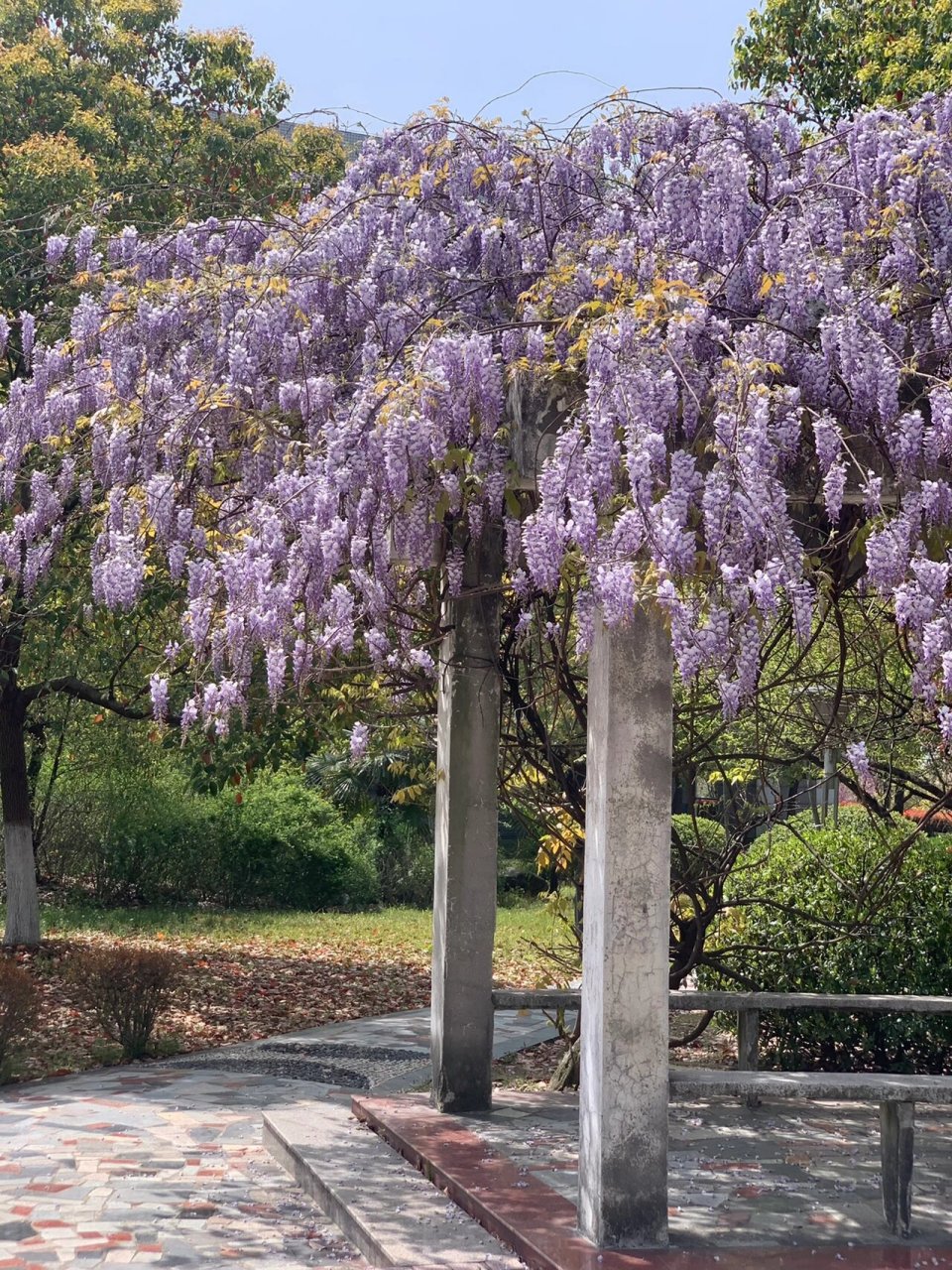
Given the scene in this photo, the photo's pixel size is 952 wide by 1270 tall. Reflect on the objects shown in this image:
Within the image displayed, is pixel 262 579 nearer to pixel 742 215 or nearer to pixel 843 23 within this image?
pixel 742 215

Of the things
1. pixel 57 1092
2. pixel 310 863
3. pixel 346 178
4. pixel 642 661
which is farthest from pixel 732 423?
pixel 310 863

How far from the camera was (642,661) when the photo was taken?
16.2 ft

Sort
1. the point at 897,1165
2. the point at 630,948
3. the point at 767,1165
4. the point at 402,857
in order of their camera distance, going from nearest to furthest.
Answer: the point at 630,948 < the point at 897,1165 < the point at 767,1165 < the point at 402,857

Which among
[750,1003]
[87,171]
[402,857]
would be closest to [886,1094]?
[750,1003]

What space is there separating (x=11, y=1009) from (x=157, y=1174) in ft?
8.66

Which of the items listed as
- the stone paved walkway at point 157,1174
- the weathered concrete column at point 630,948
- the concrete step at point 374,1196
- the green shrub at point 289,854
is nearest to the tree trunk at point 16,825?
the stone paved walkway at point 157,1174

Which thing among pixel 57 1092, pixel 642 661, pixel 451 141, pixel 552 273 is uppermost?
pixel 451 141

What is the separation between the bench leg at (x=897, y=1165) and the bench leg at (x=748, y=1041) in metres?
2.34

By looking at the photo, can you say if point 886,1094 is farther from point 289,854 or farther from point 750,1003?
point 289,854

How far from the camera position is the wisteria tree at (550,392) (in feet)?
14.9

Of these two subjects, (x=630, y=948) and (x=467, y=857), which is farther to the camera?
(x=467, y=857)

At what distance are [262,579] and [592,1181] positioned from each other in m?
2.29

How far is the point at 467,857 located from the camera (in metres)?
6.95

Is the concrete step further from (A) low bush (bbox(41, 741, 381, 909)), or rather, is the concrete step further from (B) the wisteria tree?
(A) low bush (bbox(41, 741, 381, 909))
